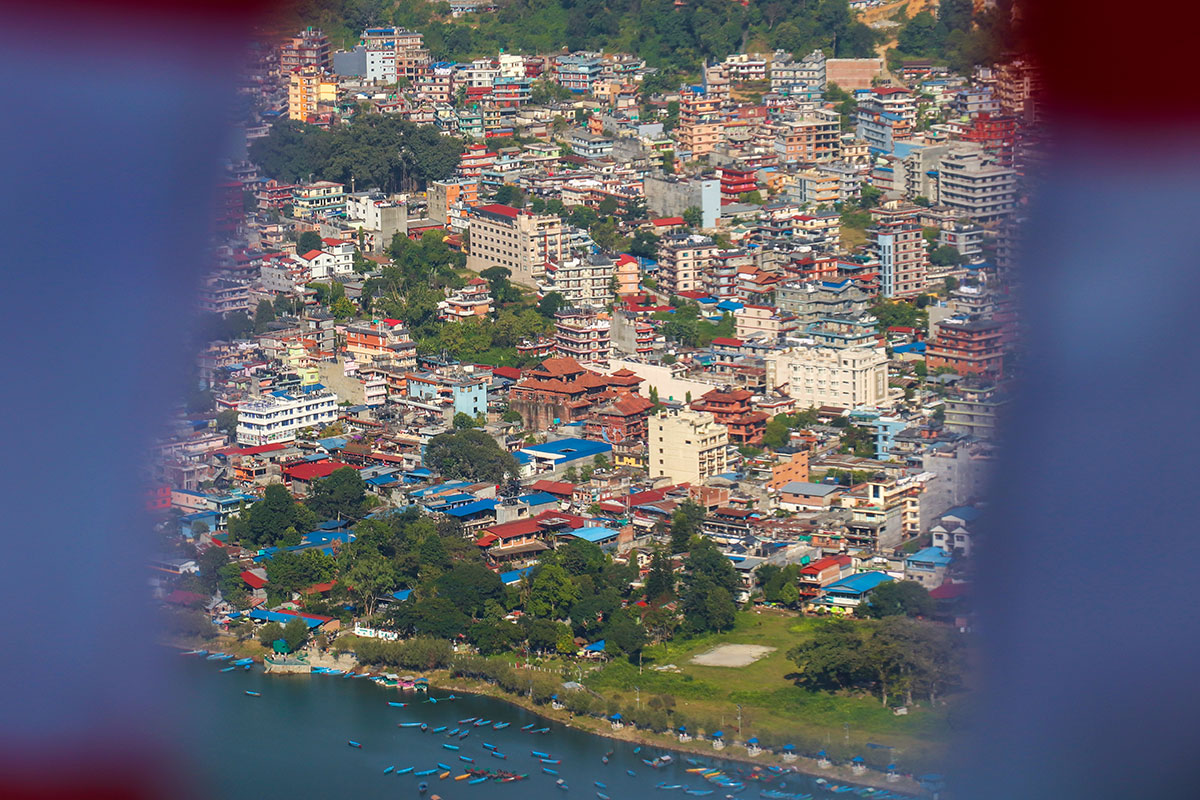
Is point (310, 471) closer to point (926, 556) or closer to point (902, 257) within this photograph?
point (926, 556)

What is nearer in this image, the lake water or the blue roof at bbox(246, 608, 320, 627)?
the lake water

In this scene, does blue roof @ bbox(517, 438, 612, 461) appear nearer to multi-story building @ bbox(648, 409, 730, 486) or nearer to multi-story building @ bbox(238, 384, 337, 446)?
multi-story building @ bbox(648, 409, 730, 486)

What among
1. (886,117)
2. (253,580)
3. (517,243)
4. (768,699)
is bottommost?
(768,699)

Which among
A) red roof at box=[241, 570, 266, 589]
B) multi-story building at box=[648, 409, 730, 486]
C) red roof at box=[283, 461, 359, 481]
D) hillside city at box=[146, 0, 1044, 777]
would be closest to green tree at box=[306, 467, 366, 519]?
hillside city at box=[146, 0, 1044, 777]

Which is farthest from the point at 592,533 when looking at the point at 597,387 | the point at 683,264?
the point at 683,264

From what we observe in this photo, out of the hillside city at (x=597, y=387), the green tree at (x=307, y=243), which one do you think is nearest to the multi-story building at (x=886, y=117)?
the hillside city at (x=597, y=387)

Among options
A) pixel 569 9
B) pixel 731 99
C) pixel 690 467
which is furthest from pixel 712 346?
pixel 569 9

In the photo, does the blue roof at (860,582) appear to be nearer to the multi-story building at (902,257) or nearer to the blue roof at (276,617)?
the blue roof at (276,617)
